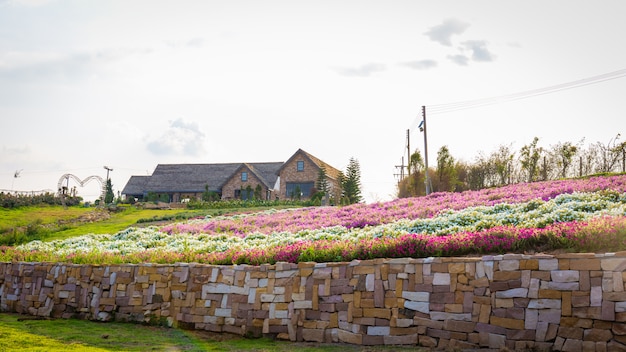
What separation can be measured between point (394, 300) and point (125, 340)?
5.10 metres

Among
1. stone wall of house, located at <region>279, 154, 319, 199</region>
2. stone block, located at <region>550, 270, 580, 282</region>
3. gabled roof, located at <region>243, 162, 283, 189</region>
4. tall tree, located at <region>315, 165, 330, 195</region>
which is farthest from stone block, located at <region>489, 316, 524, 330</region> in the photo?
gabled roof, located at <region>243, 162, 283, 189</region>

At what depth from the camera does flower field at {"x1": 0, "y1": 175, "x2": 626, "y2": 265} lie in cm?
1179

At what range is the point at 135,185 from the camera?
221 feet

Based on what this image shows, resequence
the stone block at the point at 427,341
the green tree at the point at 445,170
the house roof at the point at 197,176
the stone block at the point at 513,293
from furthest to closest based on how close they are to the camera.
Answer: the house roof at the point at 197,176, the green tree at the point at 445,170, the stone block at the point at 427,341, the stone block at the point at 513,293

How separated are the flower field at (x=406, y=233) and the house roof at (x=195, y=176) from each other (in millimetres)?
34102

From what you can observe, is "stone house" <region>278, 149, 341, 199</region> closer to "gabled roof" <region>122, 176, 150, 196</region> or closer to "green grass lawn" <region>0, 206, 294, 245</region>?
"green grass lawn" <region>0, 206, 294, 245</region>

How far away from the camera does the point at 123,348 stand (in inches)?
392

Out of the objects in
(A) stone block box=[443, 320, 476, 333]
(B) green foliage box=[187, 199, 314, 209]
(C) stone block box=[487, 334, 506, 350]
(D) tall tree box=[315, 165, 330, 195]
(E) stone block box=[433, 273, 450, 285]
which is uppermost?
(D) tall tree box=[315, 165, 330, 195]

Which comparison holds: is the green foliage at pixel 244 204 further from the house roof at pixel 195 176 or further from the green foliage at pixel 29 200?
the house roof at pixel 195 176

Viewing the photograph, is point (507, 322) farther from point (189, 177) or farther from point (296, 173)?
point (189, 177)

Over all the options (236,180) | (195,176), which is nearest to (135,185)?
(195,176)

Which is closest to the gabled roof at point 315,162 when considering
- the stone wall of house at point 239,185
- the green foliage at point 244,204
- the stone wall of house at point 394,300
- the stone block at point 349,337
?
the stone wall of house at point 239,185

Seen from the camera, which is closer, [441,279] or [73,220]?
[441,279]

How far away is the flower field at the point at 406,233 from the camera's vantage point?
11789 millimetres
